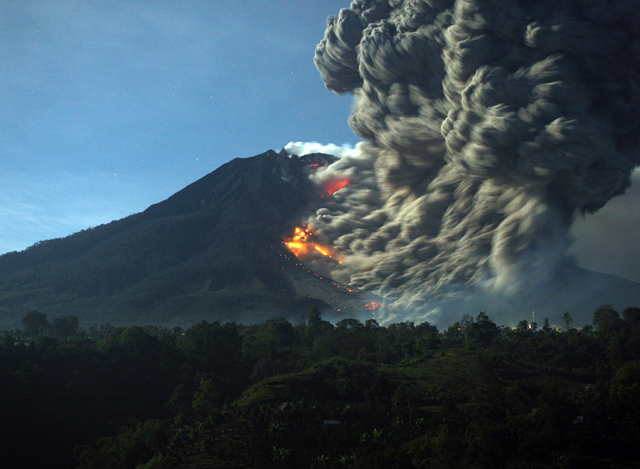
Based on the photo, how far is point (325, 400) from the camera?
141ft

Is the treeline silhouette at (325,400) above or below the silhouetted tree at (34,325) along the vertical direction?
below

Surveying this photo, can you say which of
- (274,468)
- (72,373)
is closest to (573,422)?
(274,468)

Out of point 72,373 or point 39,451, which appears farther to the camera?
point 72,373

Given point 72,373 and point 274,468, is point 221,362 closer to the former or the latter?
point 72,373

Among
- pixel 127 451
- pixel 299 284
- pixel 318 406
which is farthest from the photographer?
pixel 299 284

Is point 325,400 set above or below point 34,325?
below

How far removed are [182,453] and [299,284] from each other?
547 feet

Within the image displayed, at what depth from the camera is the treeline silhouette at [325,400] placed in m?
29.2

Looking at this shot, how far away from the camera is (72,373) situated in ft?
169

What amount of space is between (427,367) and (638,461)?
2710 centimetres

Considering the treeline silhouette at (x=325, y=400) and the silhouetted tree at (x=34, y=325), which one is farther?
Result: the silhouetted tree at (x=34, y=325)

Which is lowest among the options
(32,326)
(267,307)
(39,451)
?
(39,451)

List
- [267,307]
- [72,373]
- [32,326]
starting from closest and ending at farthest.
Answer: [72,373]
[32,326]
[267,307]

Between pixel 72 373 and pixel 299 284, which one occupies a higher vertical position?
pixel 299 284
